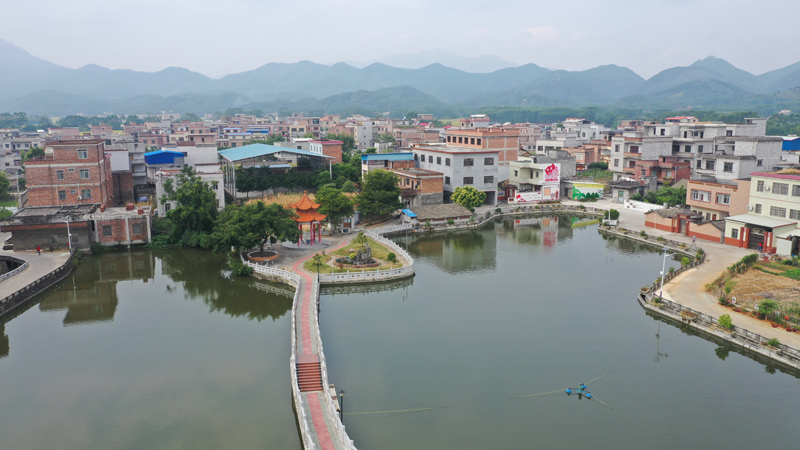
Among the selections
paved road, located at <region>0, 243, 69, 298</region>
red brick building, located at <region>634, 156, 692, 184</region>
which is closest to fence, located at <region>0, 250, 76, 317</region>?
paved road, located at <region>0, 243, 69, 298</region>

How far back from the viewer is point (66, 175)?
39625 millimetres

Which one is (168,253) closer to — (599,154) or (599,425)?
(599,425)

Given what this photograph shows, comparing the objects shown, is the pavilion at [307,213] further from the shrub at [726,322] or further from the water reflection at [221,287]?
the shrub at [726,322]

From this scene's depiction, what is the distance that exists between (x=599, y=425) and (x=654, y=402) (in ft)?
7.79

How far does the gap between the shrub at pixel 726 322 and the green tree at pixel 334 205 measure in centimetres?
2302

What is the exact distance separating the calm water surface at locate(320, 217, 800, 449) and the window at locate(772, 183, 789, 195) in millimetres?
10619

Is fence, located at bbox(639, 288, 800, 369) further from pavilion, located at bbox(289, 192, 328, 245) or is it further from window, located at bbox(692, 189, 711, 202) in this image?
pavilion, located at bbox(289, 192, 328, 245)

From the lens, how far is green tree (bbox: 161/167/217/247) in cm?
3516

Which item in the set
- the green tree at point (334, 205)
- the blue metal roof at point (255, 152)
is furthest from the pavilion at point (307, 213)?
the blue metal roof at point (255, 152)

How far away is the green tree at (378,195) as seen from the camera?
41406 mm

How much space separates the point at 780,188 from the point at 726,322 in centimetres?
1570

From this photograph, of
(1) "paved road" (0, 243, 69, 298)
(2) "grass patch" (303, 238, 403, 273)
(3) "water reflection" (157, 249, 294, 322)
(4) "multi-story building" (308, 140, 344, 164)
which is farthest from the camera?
(4) "multi-story building" (308, 140, 344, 164)

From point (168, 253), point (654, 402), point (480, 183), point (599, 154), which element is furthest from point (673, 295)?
point (599, 154)

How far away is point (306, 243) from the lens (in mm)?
35344
